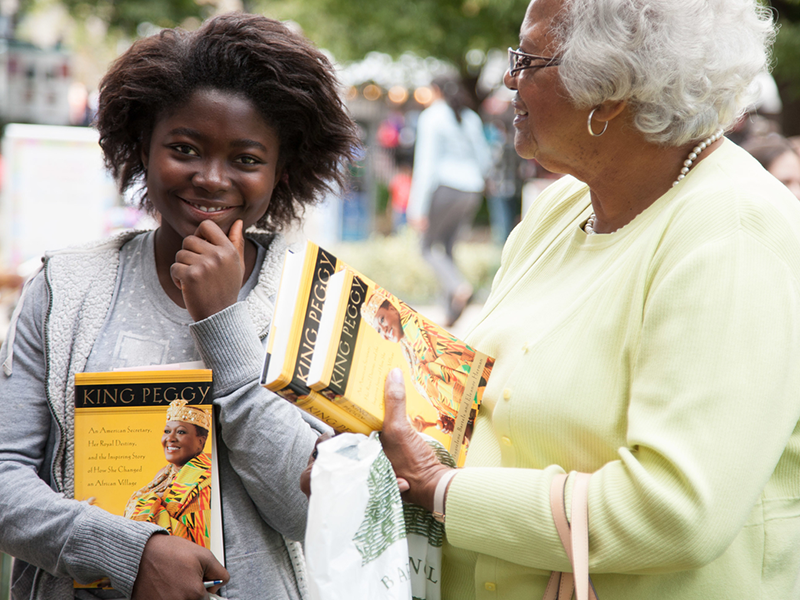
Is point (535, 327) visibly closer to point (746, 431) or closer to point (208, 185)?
point (746, 431)

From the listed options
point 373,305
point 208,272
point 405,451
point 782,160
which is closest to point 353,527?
point 405,451

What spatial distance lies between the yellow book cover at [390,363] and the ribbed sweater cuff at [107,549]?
22.3 inches

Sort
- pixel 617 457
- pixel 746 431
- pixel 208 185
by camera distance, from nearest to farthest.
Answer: pixel 746 431 → pixel 617 457 → pixel 208 185

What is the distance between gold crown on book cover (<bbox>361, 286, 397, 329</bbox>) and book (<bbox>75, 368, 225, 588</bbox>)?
38cm

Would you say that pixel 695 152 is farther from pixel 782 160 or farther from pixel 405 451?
pixel 782 160

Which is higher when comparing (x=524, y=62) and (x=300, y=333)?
(x=524, y=62)

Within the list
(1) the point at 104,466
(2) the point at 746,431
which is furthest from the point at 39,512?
(2) the point at 746,431

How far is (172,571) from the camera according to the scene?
158cm

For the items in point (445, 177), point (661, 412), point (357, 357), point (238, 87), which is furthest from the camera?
point (445, 177)

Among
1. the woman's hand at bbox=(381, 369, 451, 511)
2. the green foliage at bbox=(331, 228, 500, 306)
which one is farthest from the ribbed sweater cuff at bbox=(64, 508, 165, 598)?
the green foliage at bbox=(331, 228, 500, 306)

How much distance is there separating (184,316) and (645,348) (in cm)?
105

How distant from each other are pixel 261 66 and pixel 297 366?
0.88 m

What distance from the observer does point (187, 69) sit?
6.01ft

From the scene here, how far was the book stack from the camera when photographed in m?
1.33
